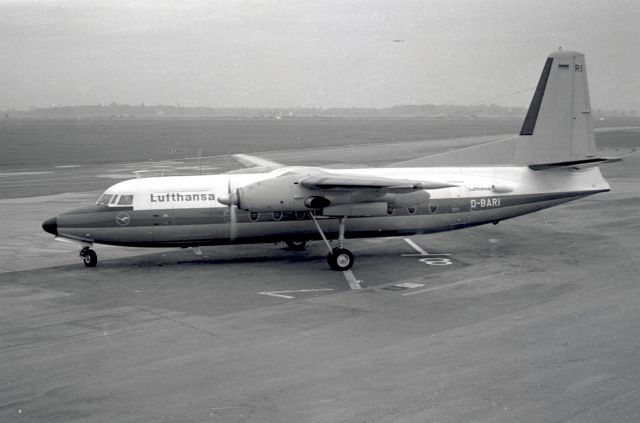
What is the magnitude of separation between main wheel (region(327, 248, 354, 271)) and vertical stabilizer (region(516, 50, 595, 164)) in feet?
26.2

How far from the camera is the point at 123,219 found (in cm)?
2253

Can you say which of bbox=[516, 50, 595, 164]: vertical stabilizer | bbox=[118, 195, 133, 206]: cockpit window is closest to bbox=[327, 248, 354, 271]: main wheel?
bbox=[118, 195, 133, 206]: cockpit window

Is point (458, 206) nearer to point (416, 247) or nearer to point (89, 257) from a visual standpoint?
point (416, 247)

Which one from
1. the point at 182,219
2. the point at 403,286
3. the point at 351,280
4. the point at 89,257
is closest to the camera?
the point at 403,286

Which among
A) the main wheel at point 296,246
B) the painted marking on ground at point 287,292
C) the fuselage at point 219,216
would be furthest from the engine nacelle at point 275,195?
the main wheel at point 296,246

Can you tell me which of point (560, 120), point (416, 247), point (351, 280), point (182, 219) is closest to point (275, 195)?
point (351, 280)

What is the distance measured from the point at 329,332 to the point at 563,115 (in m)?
14.0

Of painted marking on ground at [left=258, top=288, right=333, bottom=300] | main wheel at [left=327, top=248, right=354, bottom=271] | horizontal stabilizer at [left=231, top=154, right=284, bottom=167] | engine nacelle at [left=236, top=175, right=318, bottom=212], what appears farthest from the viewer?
horizontal stabilizer at [left=231, top=154, right=284, bottom=167]

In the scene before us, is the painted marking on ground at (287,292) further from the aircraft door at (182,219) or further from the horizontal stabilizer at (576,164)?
the horizontal stabilizer at (576,164)

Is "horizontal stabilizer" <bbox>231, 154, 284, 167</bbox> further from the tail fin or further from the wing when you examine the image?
the tail fin

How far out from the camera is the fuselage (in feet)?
74.0

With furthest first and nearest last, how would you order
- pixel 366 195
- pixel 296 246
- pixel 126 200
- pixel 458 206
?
pixel 296 246
pixel 458 206
pixel 126 200
pixel 366 195

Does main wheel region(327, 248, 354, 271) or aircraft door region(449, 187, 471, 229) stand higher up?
→ aircraft door region(449, 187, 471, 229)

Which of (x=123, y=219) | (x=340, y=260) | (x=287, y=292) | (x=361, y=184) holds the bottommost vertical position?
(x=287, y=292)
